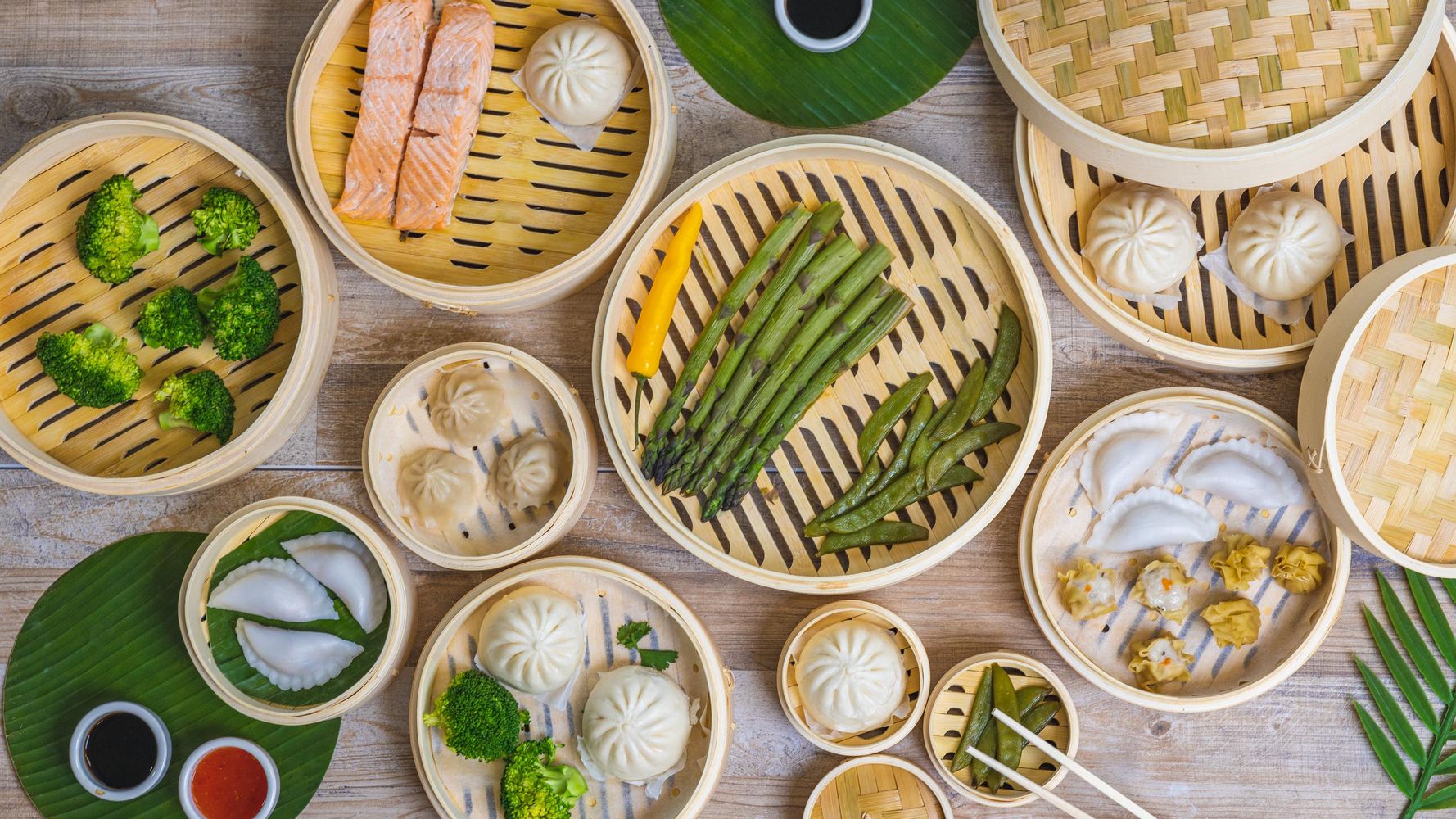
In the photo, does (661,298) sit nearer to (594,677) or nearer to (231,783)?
(594,677)

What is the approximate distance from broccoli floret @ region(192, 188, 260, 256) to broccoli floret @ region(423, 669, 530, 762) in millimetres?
1564

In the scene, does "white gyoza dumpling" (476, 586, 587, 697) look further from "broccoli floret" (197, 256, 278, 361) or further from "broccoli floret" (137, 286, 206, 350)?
"broccoli floret" (137, 286, 206, 350)

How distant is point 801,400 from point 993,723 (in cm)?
119

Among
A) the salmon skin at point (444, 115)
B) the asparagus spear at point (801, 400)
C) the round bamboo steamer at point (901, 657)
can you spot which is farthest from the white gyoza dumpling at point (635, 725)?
the salmon skin at point (444, 115)

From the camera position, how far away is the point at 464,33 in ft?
9.48

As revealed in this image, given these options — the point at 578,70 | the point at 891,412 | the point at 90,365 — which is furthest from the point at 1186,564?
the point at 90,365

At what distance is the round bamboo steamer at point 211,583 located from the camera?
2.89m

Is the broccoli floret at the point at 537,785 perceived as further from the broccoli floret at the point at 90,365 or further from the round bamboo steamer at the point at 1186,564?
the broccoli floret at the point at 90,365

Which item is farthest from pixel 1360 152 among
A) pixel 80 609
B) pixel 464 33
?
pixel 80 609

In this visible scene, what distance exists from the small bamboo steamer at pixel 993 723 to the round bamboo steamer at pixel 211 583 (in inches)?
68.6

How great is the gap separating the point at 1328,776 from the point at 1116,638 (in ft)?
2.91

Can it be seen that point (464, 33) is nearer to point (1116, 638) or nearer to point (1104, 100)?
point (1104, 100)

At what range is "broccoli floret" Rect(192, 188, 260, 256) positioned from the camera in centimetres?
284

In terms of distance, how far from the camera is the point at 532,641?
2820 mm
